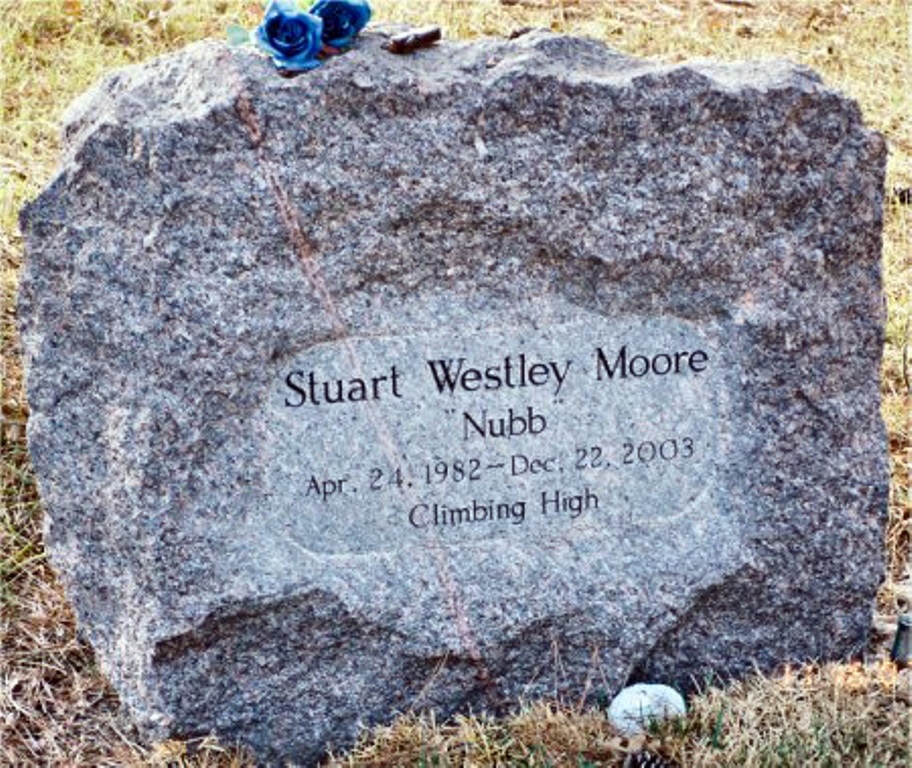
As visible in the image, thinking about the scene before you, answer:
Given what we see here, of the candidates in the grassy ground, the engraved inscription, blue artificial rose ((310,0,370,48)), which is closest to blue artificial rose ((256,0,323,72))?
blue artificial rose ((310,0,370,48))

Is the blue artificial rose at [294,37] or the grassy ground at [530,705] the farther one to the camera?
the grassy ground at [530,705]

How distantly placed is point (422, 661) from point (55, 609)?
2.64 ft

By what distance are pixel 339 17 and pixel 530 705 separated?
1189mm

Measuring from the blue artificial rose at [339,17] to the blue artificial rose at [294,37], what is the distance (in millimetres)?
28

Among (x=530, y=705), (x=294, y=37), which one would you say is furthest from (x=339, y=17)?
(x=530, y=705)

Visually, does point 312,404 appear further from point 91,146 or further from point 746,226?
point 746,226

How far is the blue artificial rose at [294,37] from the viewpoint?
2.50 meters

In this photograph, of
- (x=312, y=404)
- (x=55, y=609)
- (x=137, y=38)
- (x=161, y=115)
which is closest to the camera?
(x=161, y=115)

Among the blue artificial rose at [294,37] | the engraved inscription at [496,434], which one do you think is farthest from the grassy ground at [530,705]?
the blue artificial rose at [294,37]

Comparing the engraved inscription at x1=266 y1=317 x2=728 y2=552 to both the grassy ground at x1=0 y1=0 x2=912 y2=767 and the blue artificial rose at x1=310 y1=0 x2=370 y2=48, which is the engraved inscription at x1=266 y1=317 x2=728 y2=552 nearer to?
the grassy ground at x1=0 y1=0 x2=912 y2=767

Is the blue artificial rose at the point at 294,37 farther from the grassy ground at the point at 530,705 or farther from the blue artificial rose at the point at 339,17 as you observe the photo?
the grassy ground at the point at 530,705

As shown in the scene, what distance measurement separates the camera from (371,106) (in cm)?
251

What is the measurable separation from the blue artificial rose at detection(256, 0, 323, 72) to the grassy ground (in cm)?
109

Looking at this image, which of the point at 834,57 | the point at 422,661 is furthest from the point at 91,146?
the point at 834,57
